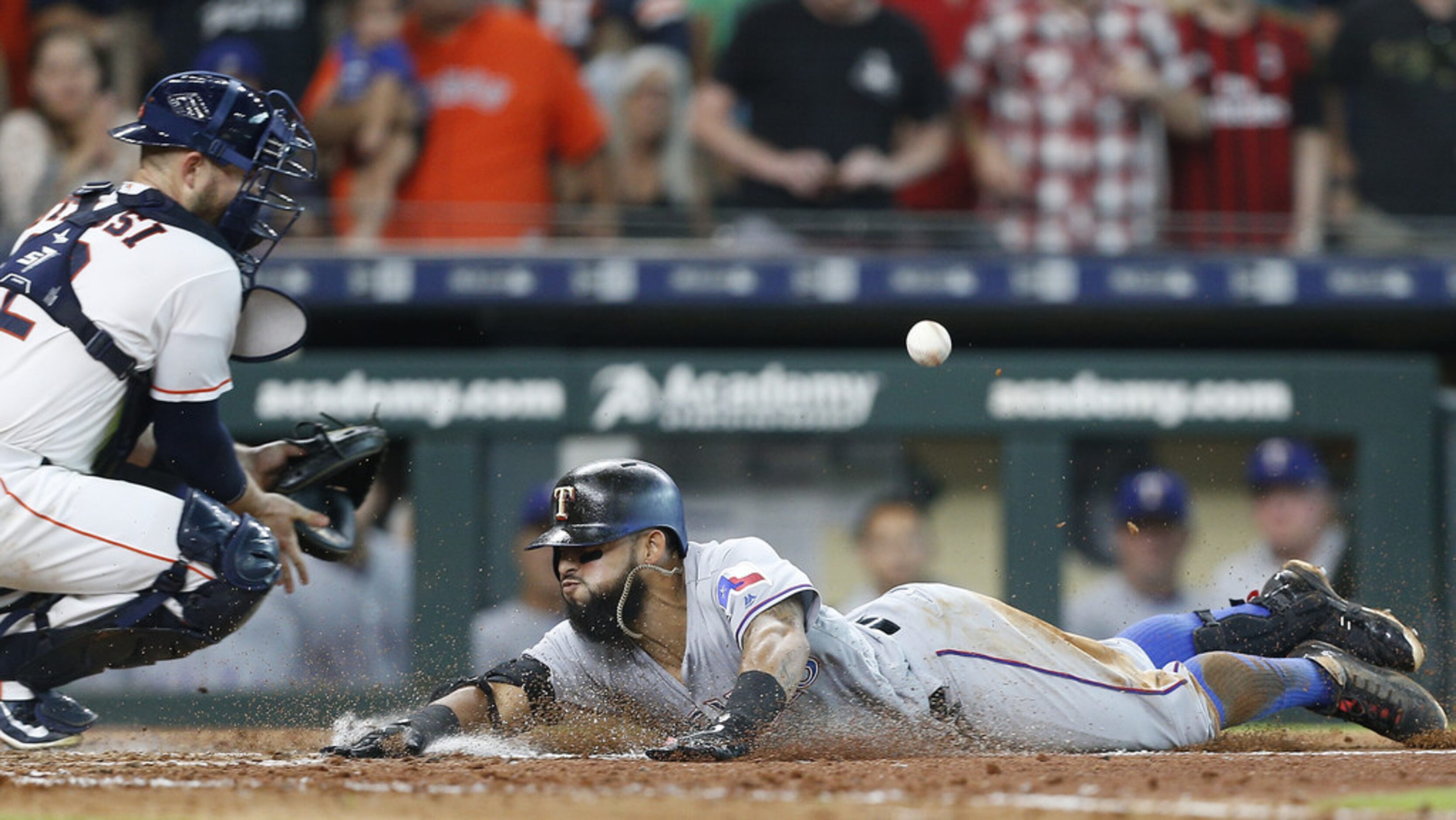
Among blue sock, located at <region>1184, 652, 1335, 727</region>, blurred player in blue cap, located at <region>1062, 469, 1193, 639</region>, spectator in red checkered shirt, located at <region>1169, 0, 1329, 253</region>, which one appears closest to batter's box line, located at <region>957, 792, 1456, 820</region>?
blue sock, located at <region>1184, 652, 1335, 727</region>

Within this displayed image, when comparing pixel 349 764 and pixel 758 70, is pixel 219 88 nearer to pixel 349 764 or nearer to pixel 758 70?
pixel 349 764

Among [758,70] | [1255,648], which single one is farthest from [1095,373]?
[1255,648]

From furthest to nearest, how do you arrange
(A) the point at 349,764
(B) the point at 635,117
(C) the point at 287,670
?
(B) the point at 635,117
(C) the point at 287,670
(A) the point at 349,764

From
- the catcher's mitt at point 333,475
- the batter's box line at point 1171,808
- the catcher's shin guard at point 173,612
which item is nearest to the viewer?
the batter's box line at point 1171,808

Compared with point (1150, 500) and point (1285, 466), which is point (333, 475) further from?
point (1285, 466)

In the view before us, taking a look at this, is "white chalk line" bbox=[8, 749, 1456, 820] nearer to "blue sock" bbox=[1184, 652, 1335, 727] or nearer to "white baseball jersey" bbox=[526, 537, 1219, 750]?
"white baseball jersey" bbox=[526, 537, 1219, 750]

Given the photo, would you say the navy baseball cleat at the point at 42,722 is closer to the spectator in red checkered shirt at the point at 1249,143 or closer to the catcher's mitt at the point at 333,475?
the catcher's mitt at the point at 333,475

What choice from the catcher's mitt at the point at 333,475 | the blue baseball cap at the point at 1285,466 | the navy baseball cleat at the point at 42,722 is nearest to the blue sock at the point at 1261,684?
the catcher's mitt at the point at 333,475
